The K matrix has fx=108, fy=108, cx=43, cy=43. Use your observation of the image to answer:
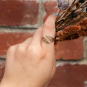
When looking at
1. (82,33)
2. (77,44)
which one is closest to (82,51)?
(77,44)

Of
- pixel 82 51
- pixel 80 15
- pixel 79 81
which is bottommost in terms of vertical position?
pixel 79 81

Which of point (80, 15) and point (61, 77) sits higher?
point (80, 15)

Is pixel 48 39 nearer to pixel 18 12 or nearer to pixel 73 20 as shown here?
pixel 73 20

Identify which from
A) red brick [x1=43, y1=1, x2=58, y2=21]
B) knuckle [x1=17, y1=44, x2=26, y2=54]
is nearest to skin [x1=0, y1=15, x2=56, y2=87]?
knuckle [x1=17, y1=44, x2=26, y2=54]

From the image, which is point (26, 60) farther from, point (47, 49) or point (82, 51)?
point (82, 51)

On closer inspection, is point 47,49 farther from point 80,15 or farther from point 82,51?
point 82,51

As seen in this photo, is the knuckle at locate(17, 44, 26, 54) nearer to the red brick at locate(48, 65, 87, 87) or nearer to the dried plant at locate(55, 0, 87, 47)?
the dried plant at locate(55, 0, 87, 47)

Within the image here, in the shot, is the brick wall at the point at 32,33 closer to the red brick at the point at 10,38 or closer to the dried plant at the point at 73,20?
the red brick at the point at 10,38

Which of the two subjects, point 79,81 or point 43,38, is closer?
point 43,38
